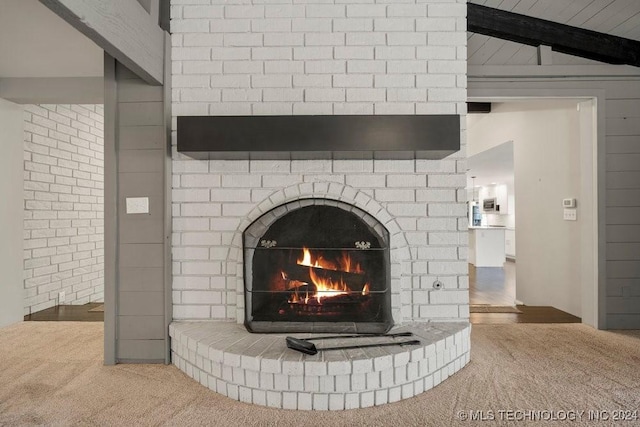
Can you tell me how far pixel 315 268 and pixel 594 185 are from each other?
2515mm

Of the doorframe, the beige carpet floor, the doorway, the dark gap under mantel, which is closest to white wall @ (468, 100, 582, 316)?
the doorway

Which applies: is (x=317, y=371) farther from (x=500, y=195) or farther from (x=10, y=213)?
(x=500, y=195)

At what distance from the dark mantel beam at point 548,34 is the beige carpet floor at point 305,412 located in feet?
7.55

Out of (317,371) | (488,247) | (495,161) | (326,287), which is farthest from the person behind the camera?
(488,247)

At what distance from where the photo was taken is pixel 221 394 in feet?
6.19

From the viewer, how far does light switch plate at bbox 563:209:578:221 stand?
335 cm

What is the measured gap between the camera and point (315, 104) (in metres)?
2.34

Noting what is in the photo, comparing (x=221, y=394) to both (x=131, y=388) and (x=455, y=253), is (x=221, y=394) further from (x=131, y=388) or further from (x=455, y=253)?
(x=455, y=253)

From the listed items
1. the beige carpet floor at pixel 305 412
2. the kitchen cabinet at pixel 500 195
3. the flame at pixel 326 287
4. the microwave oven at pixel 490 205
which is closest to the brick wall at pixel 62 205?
the beige carpet floor at pixel 305 412

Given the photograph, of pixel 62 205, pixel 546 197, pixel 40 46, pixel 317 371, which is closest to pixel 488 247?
pixel 546 197

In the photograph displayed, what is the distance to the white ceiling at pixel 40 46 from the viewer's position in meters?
2.12

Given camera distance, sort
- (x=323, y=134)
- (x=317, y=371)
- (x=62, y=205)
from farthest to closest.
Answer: (x=62, y=205)
(x=323, y=134)
(x=317, y=371)

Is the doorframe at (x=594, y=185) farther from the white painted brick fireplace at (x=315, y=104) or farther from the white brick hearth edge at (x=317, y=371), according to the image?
the white brick hearth edge at (x=317, y=371)

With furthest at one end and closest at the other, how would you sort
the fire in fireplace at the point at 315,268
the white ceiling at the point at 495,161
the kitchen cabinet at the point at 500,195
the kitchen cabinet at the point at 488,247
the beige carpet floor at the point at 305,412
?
the kitchen cabinet at the point at 500,195 → the kitchen cabinet at the point at 488,247 → the white ceiling at the point at 495,161 → the fire in fireplace at the point at 315,268 → the beige carpet floor at the point at 305,412
